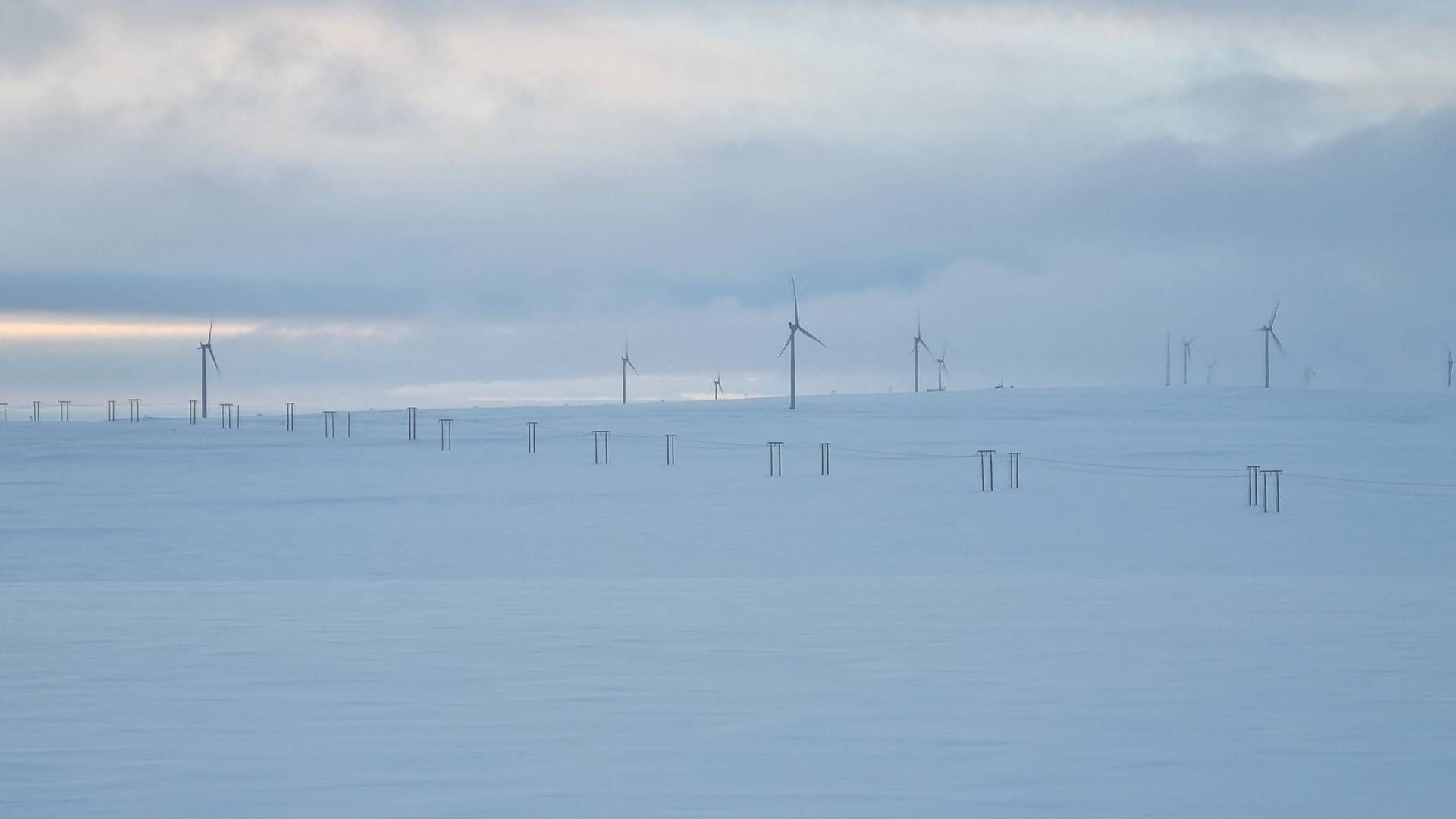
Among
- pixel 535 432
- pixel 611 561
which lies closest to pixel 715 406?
pixel 535 432

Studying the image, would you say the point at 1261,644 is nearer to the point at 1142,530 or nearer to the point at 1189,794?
the point at 1189,794

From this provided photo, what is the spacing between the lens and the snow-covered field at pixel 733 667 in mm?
9883

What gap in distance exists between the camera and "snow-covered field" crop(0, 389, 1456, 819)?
9.88 meters

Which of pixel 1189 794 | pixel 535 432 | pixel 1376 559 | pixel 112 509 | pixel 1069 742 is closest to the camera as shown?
pixel 1189 794

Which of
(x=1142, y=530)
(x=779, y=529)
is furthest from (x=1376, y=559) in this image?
(x=779, y=529)

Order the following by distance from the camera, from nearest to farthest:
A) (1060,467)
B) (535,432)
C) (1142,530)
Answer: (1142,530)
(1060,467)
(535,432)

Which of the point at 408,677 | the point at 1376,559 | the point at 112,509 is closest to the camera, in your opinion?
the point at 408,677

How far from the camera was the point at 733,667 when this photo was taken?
14398 mm

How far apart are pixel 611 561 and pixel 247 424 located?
57.4 m

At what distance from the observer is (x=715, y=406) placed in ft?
336

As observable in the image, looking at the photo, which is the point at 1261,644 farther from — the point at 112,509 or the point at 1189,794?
the point at 112,509

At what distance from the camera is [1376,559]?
34062 mm

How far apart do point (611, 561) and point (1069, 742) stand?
2407 centimetres

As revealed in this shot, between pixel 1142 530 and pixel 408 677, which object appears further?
pixel 1142 530
